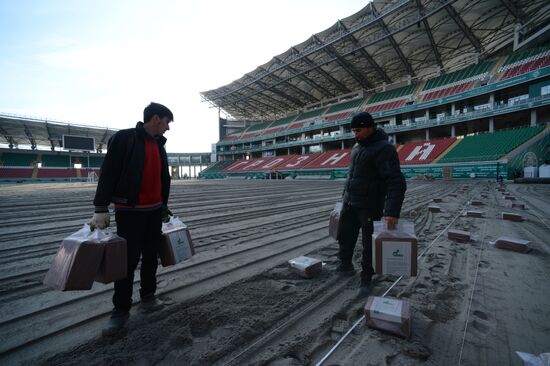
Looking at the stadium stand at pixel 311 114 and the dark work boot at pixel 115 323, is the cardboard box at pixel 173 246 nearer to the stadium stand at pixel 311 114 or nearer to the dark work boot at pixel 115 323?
the dark work boot at pixel 115 323

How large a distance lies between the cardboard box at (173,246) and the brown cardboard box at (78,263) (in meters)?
0.54

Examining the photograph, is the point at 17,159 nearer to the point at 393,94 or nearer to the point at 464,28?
the point at 393,94

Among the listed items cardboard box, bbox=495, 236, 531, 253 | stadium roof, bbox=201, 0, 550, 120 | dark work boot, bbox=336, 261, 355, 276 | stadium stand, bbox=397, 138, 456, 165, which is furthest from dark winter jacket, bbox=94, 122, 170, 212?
stadium roof, bbox=201, 0, 550, 120

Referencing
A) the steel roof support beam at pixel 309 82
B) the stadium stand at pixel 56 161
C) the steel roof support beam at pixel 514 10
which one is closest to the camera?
the steel roof support beam at pixel 514 10

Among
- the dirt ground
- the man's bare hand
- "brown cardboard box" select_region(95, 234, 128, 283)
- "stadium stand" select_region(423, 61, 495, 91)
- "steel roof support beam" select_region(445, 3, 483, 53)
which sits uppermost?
"steel roof support beam" select_region(445, 3, 483, 53)

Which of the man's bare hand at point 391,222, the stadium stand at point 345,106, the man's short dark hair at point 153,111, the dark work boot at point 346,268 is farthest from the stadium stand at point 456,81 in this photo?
the man's short dark hair at point 153,111

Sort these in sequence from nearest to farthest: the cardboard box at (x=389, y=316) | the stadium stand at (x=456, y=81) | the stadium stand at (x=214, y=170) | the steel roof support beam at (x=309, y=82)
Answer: the cardboard box at (x=389, y=316), the stadium stand at (x=456, y=81), the steel roof support beam at (x=309, y=82), the stadium stand at (x=214, y=170)

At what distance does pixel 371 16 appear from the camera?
80.8 feet

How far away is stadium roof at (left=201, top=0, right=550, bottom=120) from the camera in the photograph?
22484mm

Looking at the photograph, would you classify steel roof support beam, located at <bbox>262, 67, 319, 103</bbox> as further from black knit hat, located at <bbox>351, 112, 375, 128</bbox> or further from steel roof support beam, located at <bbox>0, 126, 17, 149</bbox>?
steel roof support beam, located at <bbox>0, 126, 17, 149</bbox>

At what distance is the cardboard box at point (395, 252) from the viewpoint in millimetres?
1887

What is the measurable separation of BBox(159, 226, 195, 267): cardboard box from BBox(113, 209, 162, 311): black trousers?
71 mm

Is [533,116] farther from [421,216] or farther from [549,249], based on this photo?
[549,249]

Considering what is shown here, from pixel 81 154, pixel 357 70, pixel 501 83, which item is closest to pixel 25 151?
pixel 81 154
